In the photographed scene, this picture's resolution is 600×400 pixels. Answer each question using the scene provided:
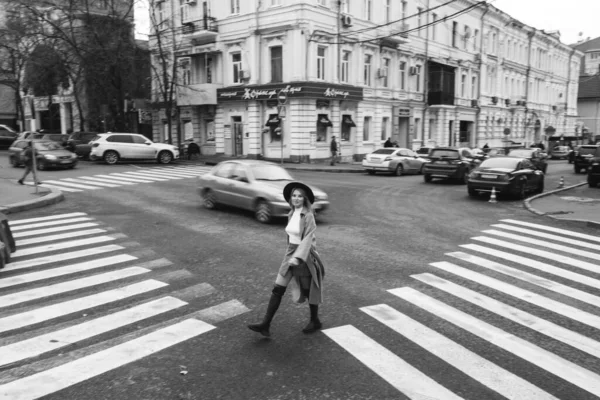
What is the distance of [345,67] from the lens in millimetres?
34469

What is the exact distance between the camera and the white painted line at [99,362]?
431 centimetres

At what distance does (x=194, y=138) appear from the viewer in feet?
128

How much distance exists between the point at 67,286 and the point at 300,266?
3.81 metres

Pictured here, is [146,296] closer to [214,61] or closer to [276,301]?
[276,301]

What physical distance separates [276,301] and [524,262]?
18.2 feet

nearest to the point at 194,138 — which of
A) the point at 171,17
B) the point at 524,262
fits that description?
the point at 171,17

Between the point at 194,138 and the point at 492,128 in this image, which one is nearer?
the point at 194,138

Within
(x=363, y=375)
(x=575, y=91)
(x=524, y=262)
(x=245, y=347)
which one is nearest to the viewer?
(x=363, y=375)

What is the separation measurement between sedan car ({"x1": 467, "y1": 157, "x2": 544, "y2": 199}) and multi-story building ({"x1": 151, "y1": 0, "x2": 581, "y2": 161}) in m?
9.67

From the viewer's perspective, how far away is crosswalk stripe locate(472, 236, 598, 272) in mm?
8820

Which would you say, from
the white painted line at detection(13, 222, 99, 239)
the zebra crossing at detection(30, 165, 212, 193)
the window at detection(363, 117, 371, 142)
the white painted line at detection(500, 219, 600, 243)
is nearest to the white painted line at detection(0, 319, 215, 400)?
the white painted line at detection(13, 222, 99, 239)

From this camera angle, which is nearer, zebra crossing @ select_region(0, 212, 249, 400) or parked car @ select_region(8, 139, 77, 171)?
zebra crossing @ select_region(0, 212, 249, 400)

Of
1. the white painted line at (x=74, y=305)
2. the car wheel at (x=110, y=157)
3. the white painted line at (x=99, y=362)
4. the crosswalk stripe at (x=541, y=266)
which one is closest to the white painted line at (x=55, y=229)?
the white painted line at (x=74, y=305)

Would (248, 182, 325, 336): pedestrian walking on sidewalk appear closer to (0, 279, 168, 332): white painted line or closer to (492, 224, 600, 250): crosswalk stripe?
(0, 279, 168, 332): white painted line
